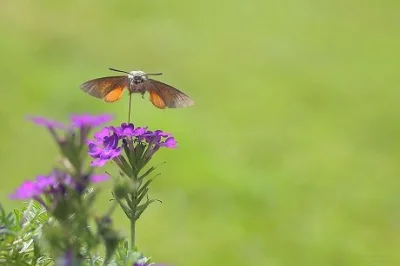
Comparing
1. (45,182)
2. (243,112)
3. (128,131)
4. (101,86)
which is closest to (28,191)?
(45,182)

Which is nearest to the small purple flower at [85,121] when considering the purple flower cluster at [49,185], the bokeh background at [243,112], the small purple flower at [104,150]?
the purple flower cluster at [49,185]

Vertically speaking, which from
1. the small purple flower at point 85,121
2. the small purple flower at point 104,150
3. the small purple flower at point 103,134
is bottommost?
the small purple flower at point 85,121

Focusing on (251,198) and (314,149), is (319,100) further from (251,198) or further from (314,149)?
(251,198)

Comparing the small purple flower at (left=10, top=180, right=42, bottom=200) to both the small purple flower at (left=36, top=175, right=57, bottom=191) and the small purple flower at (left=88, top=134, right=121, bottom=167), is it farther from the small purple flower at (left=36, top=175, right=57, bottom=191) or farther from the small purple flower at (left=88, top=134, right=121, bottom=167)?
the small purple flower at (left=88, top=134, right=121, bottom=167)

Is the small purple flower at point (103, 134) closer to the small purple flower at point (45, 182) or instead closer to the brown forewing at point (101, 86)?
the brown forewing at point (101, 86)

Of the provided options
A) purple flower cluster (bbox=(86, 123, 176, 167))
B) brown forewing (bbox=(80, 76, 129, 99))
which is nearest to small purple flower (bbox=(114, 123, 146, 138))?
purple flower cluster (bbox=(86, 123, 176, 167))

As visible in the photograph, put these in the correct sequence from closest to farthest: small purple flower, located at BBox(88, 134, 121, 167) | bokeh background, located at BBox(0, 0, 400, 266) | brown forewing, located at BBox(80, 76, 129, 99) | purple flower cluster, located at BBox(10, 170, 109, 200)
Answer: purple flower cluster, located at BBox(10, 170, 109, 200)
small purple flower, located at BBox(88, 134, 121, 167)
brown forewing, located at BBox(80, 76, 129, 99)
bokeh background, located at BBox(0, 0, 400, 266)

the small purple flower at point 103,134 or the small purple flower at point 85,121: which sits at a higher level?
the small purple flower at point 103,134
